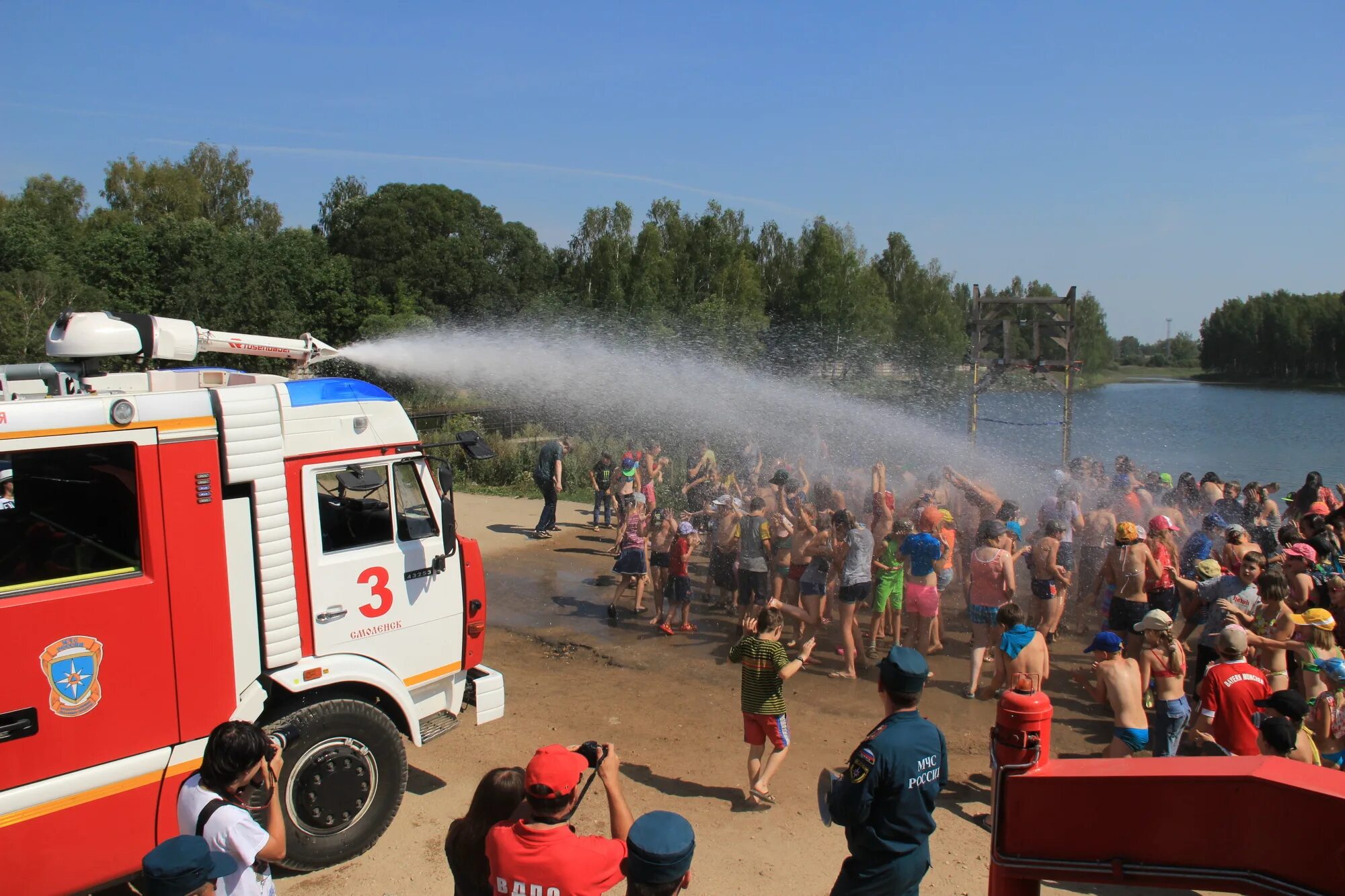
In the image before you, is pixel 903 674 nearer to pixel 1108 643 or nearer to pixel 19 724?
pixel 1108 643

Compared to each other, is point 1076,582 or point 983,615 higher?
point 983,615

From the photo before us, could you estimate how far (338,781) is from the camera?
563cm

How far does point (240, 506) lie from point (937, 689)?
22.7 ft

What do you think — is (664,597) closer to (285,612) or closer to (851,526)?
(851,526)

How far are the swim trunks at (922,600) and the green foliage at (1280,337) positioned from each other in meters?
61.8

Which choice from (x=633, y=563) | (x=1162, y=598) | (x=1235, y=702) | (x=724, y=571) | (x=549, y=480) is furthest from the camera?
(x=549, y=480)

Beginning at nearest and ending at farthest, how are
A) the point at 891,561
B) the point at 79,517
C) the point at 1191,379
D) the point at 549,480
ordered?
the point at 79,517
the point at 891,561
the point at 549,480
the point at 1191,379

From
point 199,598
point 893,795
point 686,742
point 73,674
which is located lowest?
point 686,742

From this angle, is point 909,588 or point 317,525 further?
point 909,588

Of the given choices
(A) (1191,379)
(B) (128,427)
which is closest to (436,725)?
(B) (128,427)

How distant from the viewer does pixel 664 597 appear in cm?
1154

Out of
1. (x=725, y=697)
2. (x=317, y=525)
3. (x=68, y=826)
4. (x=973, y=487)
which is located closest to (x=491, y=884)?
(x=68, y=826)

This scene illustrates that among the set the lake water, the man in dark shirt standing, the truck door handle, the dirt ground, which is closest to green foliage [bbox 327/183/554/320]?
the lake water

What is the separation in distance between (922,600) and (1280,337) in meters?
69.2
